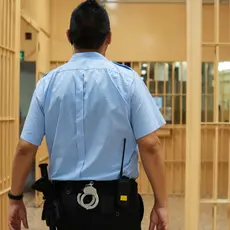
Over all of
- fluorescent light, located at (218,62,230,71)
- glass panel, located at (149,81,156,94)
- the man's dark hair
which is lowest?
the man's dark hair

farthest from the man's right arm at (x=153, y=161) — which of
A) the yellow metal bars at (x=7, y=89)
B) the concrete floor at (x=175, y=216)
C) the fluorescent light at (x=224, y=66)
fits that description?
the fluorescent light at (x=224, y=66)

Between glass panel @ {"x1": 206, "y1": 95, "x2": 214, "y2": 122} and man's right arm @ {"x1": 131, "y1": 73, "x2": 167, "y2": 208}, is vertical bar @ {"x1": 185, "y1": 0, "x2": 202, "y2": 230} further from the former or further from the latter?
glass panel @ {"x1": 206, "y1": 95, "x2": 214, "y2": 122}

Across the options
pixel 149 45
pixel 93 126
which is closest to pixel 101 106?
pixel 93 126

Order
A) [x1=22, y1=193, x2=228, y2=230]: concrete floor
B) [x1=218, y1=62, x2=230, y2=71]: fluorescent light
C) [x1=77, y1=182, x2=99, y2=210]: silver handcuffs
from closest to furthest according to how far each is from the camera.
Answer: [x1=77, y1=182, x2=99, y2=210]: silver handcuffs
[x1=22, y1=193, x2=228, y2=230]: concrete floor
[x1=218, y1=62, x2=230, y2=71]: fluorescent light

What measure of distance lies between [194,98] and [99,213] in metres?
1.36

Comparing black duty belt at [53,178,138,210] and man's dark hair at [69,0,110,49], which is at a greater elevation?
man's dark hair at [69,0,110,49]

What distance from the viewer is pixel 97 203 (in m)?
1.51

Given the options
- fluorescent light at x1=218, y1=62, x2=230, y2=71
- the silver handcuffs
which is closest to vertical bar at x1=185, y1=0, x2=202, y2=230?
the silver handcuffs

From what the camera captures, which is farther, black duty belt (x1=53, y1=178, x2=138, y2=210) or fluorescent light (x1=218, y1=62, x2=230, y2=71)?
fluorescent light (x1=218, y1=62, x2=230, y2=71)

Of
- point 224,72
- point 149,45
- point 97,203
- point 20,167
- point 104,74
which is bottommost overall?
point 97,203

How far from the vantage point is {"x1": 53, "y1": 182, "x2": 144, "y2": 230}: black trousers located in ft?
4.98

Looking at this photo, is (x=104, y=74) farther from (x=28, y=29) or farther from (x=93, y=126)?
(x=28, y=29)

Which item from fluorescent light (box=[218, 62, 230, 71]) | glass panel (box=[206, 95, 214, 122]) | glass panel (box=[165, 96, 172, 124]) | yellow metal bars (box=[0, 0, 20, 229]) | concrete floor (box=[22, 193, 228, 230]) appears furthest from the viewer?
glass panel (box=[165, 96, 172, 124])

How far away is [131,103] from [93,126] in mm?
171
